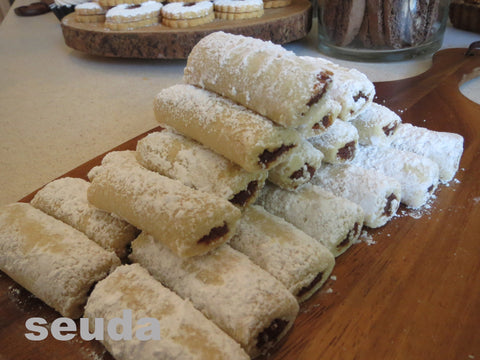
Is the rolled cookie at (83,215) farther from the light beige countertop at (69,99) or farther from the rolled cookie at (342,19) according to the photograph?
the rolled cookie at (342,19)

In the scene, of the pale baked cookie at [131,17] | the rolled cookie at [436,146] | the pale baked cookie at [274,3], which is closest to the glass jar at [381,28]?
the pale baked cookie at [274,3]

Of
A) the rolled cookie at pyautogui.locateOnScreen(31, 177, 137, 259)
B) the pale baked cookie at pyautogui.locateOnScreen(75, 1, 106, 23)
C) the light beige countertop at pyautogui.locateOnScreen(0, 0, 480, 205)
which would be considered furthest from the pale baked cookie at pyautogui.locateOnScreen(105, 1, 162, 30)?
the rolled cookie at pyautogui.locateOnScreen(31, 177, 137, 259)

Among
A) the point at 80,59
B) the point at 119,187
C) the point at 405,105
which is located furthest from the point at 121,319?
the point at 80,59

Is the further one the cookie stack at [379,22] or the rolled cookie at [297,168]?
the cookie stack at [379,22]

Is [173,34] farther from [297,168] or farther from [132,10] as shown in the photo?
[297,168]

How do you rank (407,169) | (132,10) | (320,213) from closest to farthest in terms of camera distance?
(320,213) → (407,169) → (132,10)

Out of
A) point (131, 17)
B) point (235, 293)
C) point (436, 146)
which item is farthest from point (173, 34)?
point (235, 293)
